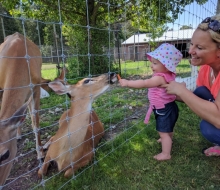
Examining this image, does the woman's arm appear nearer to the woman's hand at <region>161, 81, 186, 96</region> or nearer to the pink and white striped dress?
the woman's hand at <region>161, 81, 186, 96</region>

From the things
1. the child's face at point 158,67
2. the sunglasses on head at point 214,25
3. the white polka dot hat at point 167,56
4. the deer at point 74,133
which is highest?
the sunglasses on head at point 214,25

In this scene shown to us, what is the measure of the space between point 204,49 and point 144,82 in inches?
23.9

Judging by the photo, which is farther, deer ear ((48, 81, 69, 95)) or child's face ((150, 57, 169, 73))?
child's face ((150, 57, 169, 73))

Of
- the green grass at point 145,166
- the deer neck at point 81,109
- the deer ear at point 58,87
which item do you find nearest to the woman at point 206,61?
the green grass at point 145,166

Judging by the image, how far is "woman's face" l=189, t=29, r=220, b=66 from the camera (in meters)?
1.99

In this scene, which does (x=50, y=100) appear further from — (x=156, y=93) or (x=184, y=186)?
(x=184, y=186)

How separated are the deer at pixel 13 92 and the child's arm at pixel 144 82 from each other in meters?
0.81

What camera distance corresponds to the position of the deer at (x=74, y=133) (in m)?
2.35

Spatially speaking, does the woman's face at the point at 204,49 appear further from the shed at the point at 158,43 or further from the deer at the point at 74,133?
the deer at the point at 74,133

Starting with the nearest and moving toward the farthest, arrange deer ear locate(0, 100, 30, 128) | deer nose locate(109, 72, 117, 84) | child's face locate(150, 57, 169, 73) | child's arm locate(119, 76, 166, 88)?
deer ear locate(0, 100, 30, 128) → child's arm locate(119, 76, 166, 88) → child's face locate(150, 57, 169, 73) → deer nose locate(109, 72, 117, 84)

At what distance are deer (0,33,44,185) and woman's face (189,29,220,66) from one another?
1.33m

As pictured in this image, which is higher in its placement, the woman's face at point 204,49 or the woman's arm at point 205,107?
the woman's face at point 204,49

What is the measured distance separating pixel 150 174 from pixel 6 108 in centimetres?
153

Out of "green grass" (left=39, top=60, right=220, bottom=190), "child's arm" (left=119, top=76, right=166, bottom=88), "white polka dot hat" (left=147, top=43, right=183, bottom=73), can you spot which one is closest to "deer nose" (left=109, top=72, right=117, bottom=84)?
"child's arm" (left=119, top=76, right=166, bottom=88)
